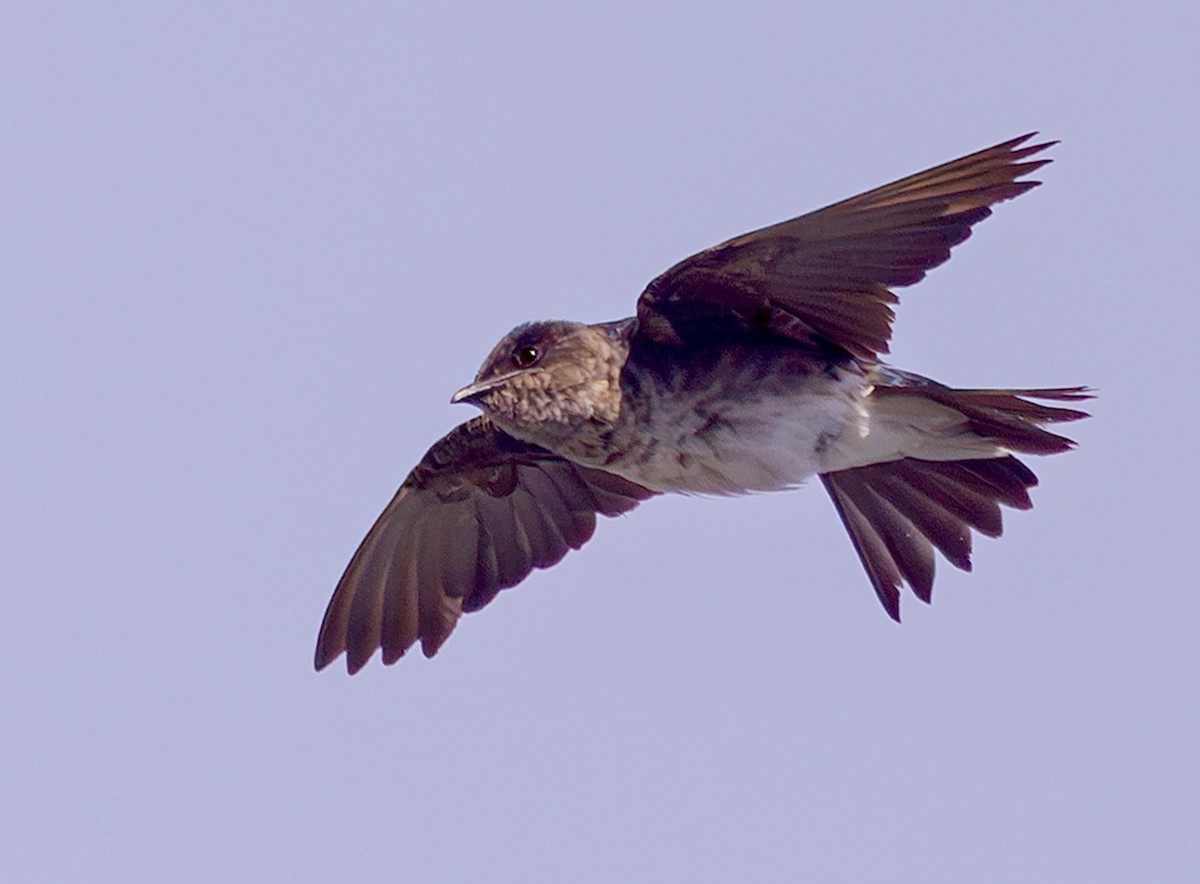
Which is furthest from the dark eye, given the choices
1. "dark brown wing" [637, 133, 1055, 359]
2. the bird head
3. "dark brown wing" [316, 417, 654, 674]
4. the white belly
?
"dark brown wing" [316, 417, 654, 674]

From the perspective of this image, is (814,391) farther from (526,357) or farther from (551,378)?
(526,357)

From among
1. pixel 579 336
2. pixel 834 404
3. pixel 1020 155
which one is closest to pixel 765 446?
pixel 834 404

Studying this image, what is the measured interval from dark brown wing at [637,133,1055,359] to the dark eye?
457mm

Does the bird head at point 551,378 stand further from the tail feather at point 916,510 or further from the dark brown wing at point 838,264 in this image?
the tail feather at point 916,510

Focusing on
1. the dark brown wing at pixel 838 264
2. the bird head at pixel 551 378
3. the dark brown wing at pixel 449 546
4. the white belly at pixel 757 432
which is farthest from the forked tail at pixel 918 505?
the dark brown wing at pixel 449 546

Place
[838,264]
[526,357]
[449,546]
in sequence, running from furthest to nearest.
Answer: [449,546], [526,357], [838,264]

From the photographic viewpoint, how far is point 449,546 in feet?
35.2

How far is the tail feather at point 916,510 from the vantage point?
9461mm

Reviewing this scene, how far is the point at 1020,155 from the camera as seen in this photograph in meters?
8.10

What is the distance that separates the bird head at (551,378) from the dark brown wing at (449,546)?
134 cm

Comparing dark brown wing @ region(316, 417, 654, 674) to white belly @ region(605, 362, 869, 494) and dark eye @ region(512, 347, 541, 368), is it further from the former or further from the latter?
white belly @ region(605, 362, 869, 494)

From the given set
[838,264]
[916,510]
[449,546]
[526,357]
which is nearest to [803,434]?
[838,264]

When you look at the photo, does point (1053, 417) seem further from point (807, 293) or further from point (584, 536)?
point (584, 536)

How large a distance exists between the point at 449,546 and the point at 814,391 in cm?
240
